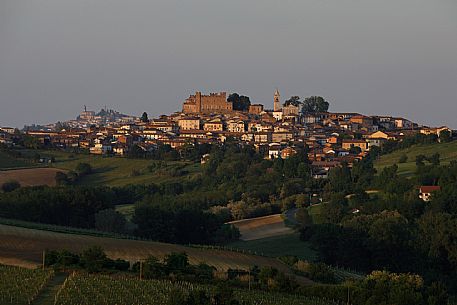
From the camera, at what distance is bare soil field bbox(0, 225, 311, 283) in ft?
85.2

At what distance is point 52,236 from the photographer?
29.3 m

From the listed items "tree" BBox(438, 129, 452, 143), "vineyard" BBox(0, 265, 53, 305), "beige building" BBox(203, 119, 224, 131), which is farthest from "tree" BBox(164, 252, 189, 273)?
"beige building" BBox(203, 119, 224, 131)

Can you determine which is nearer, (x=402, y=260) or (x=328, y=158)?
(x=402, y=260)

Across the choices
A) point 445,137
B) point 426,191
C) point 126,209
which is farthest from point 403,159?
point 126,209

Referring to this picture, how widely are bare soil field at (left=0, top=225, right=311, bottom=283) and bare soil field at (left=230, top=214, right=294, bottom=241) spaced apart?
10510 mm

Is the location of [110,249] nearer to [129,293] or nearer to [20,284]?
[20,284]

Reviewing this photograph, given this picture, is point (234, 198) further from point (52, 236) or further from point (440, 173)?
point (52, 236)

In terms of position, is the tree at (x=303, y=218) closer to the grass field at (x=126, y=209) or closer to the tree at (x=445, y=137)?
the grass field at (x=126, y=209)

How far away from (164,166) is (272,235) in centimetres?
2646

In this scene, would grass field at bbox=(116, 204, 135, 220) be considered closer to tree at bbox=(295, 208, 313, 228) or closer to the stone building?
tree at bbox=(295, 208, 313, 228)

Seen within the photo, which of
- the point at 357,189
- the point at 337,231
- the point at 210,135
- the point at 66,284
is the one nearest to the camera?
the point at 66,284

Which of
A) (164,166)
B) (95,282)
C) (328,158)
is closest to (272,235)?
(95,282)

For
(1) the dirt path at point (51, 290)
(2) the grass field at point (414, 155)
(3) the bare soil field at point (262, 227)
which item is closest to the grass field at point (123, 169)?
(2) the grass field at point (414, 155)

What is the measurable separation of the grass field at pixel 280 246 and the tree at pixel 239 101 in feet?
250
